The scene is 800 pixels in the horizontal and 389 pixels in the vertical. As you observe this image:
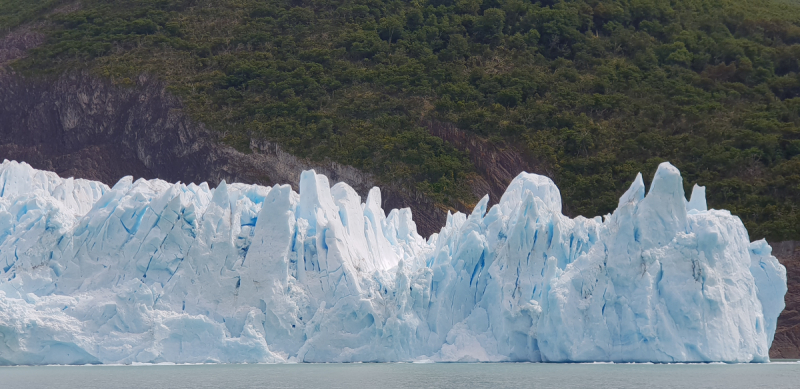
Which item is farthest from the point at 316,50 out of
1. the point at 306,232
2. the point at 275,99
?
the point at 306,232

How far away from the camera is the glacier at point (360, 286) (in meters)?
22.2

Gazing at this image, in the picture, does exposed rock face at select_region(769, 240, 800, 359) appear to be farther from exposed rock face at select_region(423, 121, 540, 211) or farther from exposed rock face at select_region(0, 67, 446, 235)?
exposed rock face at select_region(0, 67, 446, 235)

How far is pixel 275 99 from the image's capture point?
43.2m

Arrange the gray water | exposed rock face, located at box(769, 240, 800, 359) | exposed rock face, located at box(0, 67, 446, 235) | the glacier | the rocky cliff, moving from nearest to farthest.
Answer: the gray water < the glacier < exposed rock face, located at box(769, 240, 800, 359) < the rocky cliff < exposed rock face, located at box(0, 67, 446, 235)

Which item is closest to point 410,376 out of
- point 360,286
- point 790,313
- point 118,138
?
point 360,286

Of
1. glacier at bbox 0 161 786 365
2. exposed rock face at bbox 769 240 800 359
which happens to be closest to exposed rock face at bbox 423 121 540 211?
exposed rock face at bbox 769 240 800 359

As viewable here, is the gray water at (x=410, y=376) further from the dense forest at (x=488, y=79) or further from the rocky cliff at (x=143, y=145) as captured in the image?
the rocky cliff at (x=143, y=145)

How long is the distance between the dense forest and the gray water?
13380 mm

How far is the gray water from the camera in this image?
19219mm

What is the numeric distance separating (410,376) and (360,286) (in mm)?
3008

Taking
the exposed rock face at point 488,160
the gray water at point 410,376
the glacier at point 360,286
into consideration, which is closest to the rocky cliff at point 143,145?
the exposed rock face at point 488,160

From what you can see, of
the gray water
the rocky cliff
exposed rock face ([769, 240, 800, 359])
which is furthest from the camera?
the rocky cliff

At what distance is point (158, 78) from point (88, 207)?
52.2 ft

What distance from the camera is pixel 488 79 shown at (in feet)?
145
